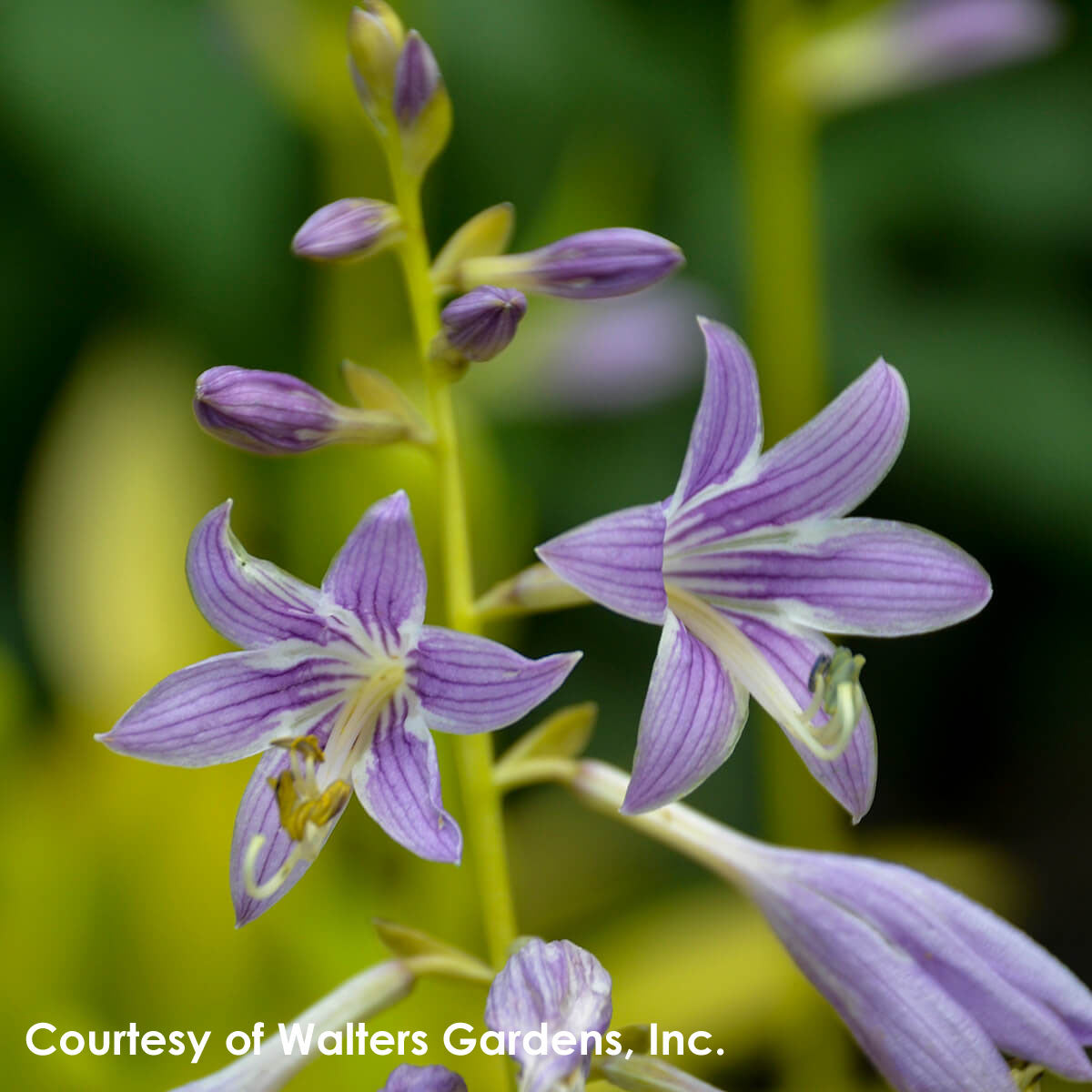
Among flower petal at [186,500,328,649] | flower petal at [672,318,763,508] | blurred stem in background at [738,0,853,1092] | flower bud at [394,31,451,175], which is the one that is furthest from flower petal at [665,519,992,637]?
blurred stem in background at [738,0,853,1092]

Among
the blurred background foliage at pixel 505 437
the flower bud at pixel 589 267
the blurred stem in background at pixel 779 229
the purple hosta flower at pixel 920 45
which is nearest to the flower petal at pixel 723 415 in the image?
the flower bud at pixel 589 267

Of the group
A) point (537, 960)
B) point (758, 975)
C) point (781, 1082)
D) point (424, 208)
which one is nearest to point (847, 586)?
point (537, 960)

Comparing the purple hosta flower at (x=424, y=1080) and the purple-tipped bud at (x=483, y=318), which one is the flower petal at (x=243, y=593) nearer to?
the purple-tipped bud at (x=483, y=318)

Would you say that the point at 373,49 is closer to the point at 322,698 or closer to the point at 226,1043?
the point at 322,698

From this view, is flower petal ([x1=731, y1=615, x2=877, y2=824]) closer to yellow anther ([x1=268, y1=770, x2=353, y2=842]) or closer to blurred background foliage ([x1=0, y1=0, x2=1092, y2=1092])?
yellow anther ([x1=268, y1=770, x2=353, y2=842])

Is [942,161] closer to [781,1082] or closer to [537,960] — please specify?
[781,1082]
